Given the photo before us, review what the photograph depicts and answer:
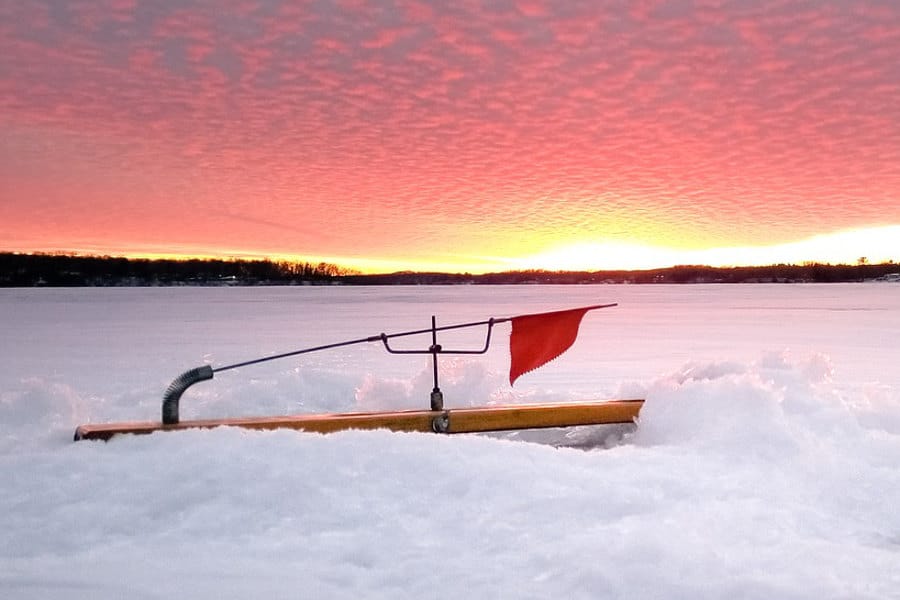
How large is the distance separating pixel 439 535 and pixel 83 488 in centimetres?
232

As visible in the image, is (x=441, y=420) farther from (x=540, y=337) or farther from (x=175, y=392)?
(x=175, y=392)

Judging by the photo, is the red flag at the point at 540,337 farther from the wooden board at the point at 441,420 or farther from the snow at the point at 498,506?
the snow at the point at 498,506

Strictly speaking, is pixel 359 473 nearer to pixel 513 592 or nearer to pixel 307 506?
pixel 307 506

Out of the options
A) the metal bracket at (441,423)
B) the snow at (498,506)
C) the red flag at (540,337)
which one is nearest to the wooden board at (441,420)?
the metal bracket at (441,423)

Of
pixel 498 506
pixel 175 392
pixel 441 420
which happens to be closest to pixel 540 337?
pixel 441 420

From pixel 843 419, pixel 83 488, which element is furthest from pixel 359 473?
pixel 843 419

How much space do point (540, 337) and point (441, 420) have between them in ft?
4.41

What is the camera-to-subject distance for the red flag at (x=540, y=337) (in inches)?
286

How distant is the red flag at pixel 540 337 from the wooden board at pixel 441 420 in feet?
1.46

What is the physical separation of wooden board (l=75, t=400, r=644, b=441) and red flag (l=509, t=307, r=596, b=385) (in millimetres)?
444

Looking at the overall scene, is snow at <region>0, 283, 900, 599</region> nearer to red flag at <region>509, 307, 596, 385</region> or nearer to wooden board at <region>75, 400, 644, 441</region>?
wooden board at <region>75, 400, 644, 441</region>

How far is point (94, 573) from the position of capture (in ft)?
12.6

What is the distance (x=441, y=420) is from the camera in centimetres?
677

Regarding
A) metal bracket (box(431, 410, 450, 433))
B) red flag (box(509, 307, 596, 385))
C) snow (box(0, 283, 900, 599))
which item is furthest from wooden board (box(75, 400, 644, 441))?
red flag (box(509, 307, 596, 385))
